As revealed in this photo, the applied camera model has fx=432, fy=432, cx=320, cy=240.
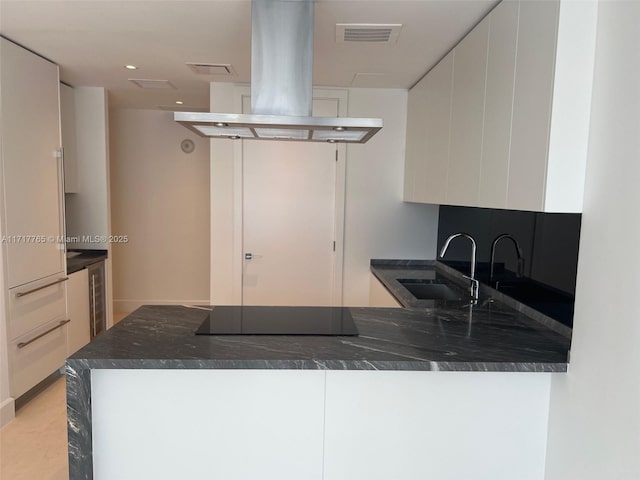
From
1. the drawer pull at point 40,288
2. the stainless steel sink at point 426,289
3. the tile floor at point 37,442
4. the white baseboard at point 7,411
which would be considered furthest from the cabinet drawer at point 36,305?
the stainless steel sink at point 426,289

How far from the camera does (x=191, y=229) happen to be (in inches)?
207

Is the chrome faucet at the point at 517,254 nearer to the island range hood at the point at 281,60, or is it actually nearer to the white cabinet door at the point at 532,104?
the white cabinet door at the point at 532,104

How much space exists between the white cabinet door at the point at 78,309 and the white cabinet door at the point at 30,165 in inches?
10.7

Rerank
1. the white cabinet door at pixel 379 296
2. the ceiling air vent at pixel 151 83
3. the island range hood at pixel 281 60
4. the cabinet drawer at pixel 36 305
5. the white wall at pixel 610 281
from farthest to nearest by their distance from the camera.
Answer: the ceiling air vent at pixel 151 83, the white cabinet door at pixel 379 296, the cabinet drawer at pixel 36 305, the island range hood at pixel 281 60, the white wall at pixel 610 281

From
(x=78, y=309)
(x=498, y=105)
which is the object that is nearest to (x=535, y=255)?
(x=498, y=105)

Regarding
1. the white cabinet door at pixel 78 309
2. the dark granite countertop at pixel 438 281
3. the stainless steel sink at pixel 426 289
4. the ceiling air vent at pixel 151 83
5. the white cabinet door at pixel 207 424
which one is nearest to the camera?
the white cabinet door at pixel 207 424

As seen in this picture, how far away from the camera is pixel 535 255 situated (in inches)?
83.6

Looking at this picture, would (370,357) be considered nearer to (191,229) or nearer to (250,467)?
(250,467)

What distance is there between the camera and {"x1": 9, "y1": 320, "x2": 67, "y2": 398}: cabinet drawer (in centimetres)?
279

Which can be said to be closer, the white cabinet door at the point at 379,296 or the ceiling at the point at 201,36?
the ceiling at the point at 201,36

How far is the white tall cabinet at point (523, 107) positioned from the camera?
1.42 metres

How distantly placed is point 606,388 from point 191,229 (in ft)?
15.3

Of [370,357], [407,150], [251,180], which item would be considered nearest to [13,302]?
[251,180]

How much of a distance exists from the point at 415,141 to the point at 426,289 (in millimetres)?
1144
